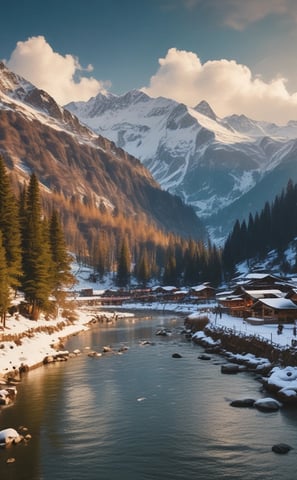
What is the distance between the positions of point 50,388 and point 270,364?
19.8m

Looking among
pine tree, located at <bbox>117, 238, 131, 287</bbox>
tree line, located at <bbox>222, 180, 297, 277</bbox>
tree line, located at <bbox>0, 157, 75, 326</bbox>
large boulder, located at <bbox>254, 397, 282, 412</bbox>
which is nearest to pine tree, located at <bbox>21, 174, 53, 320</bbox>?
tree line, located at <bbox>0, 157, 75, 326</bbox>

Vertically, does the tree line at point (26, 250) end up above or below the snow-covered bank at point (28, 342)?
above

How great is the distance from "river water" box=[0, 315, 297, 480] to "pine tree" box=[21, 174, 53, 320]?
59.3ft

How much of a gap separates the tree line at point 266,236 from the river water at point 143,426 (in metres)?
141

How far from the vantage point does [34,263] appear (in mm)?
63500

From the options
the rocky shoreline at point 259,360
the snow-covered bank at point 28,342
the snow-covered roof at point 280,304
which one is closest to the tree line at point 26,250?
the snow-covered bank at point 28,342

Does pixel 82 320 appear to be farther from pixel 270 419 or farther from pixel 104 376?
pixel 270 419

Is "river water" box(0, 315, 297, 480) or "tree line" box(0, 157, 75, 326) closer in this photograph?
"river water" box(0, 315, 297, 480)

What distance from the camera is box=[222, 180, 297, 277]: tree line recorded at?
18100 centimetres

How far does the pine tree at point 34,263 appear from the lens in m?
62.9

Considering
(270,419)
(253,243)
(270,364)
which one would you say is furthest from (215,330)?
(253,243)

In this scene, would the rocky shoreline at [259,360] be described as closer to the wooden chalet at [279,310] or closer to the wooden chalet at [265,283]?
the wooden chalet at [279,310]

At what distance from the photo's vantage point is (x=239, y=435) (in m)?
26.6

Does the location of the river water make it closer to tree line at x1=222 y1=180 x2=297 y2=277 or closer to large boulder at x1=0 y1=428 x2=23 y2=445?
large boulder at x1=0 y1=428 x2=23 y2=445
